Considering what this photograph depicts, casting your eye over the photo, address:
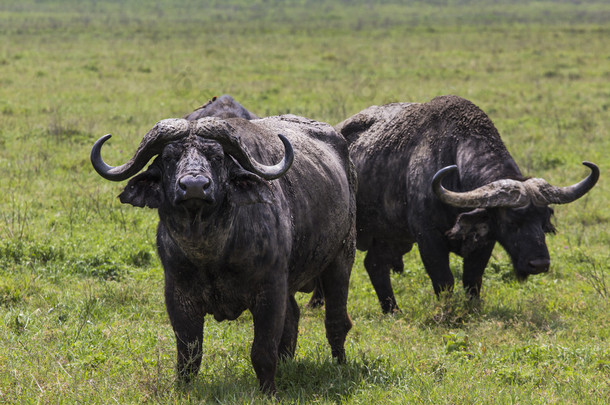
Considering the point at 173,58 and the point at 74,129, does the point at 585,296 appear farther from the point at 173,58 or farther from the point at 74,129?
the point at 173,58

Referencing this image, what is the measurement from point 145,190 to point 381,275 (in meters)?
4.24

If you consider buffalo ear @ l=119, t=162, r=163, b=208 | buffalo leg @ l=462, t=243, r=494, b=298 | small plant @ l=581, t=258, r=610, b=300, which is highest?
buffalo ear @ l=119, t=162, r=163, b=208

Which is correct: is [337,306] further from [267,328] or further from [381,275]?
[381,275]

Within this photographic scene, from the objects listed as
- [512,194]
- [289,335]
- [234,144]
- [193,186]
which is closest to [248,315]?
[289,335]

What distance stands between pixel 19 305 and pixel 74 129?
795cm

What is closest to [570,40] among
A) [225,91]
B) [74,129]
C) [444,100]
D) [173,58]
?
[173,58]

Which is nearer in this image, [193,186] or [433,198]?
[193,186]

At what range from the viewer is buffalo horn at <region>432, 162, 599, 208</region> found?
711 cm

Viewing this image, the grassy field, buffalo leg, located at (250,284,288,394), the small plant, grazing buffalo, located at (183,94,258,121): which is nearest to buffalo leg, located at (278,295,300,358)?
the grassy field

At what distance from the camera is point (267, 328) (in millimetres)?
4863

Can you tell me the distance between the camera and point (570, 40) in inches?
1507

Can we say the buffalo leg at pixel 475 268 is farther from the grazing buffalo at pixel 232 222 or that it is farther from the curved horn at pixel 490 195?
the grazing buffalo at pixel 232 222

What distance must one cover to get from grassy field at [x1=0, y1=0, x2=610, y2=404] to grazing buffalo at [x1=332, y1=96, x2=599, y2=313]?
1.37 feet

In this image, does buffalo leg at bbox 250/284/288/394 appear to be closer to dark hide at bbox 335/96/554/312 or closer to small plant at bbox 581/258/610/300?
dark hide at bbox 335/96/554/312
